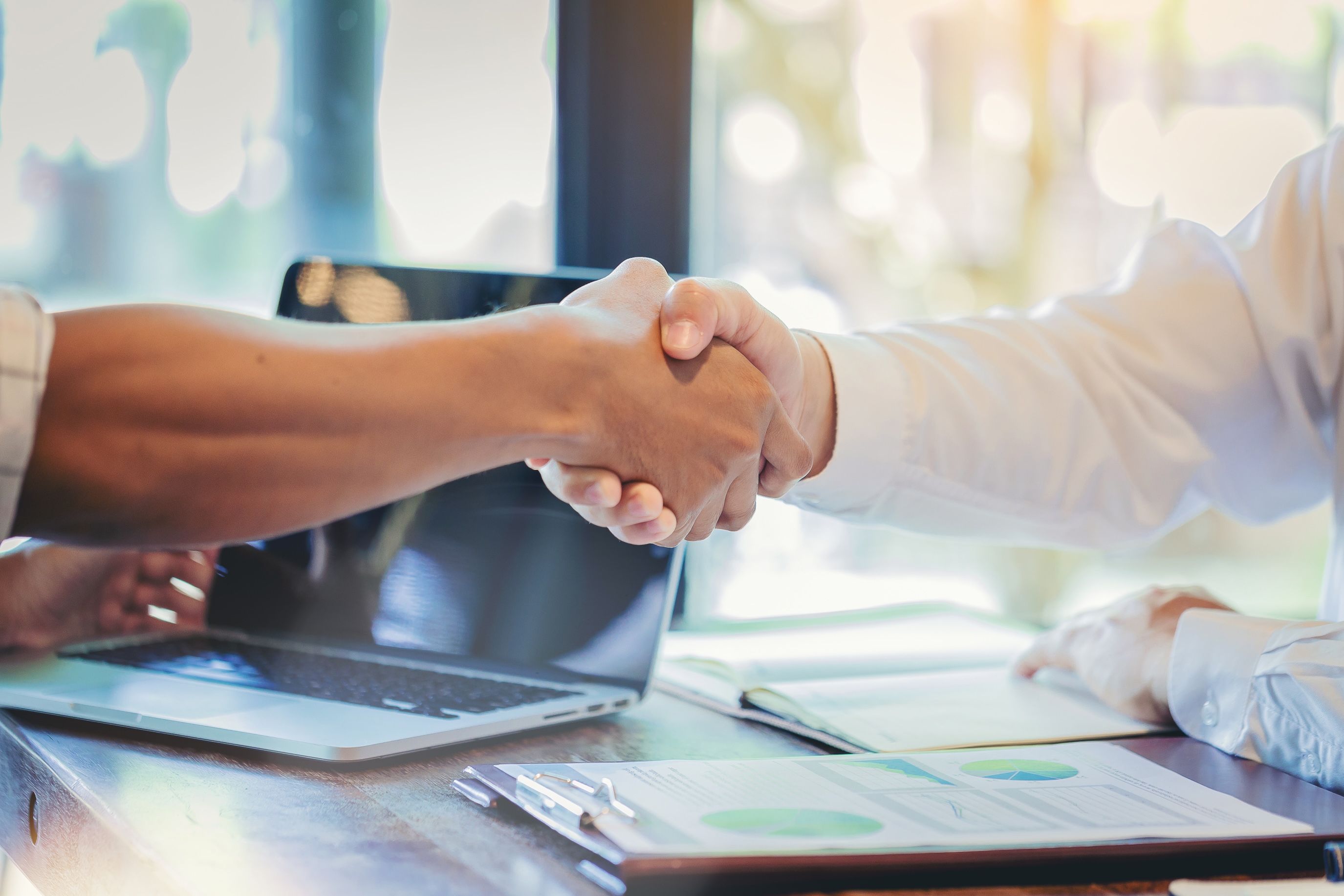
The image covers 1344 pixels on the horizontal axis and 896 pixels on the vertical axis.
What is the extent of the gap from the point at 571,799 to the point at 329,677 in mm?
328

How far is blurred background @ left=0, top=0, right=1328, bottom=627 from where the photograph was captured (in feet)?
3.74

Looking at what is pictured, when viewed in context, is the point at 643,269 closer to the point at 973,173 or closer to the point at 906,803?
the point at 906,803

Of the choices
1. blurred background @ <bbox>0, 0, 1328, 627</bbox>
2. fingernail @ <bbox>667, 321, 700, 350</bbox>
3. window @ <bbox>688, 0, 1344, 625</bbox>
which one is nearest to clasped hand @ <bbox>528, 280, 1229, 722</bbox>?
fingernail @ <bbox>667, 321, 700, 350</bbox>

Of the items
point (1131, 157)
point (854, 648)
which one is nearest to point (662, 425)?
point (854, 648)

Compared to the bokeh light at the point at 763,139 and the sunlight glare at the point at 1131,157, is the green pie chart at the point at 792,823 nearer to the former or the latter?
the bokeh light at the point at 763,139

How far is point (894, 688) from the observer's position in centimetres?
86

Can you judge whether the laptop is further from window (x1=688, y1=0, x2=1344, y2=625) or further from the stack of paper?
window (x1=688, y1=0, x2=1344, y2=625)

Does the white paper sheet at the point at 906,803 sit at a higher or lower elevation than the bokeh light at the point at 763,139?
lower

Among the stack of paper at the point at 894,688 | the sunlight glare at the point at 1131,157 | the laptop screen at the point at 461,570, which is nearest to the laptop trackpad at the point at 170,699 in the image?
the laptop screen at the point at 461,570

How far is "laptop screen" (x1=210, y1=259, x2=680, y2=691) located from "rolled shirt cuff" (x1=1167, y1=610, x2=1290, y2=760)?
14.4 inches

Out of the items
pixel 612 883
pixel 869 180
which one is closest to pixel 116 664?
pixel 612 883

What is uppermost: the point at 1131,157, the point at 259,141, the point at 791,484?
the point at 1131,157

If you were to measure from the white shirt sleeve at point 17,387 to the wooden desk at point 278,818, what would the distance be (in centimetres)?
17

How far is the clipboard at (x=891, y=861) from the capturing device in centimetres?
46
